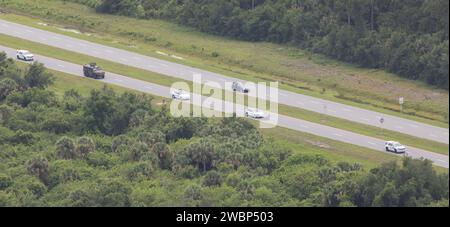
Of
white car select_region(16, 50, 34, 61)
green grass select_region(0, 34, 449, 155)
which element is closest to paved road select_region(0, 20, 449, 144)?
green grass select_region(0, 34, 449, 155)

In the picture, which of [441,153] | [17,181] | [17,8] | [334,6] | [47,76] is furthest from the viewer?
[17,8]

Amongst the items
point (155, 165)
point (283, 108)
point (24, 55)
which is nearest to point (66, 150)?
point (155, 165)

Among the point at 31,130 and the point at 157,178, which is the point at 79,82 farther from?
the point at 157,178

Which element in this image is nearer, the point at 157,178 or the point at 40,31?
the point at 157,178
